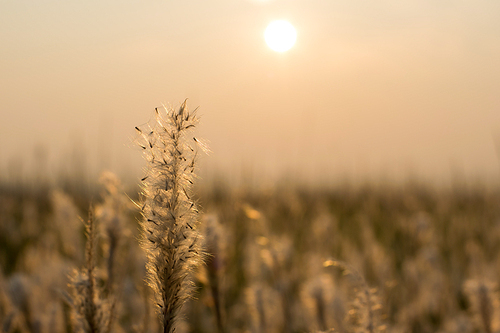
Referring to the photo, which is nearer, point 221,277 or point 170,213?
point 170,213

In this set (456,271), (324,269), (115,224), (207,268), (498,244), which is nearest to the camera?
(115,224)

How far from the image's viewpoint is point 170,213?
0.87 metres

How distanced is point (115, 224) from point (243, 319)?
6.45 feet

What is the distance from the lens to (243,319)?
3135mm

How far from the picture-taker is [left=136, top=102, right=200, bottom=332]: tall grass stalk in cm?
87

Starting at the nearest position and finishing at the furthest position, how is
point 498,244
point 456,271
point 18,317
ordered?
1. point 18,317
2. point 456,271
3. point 498,244

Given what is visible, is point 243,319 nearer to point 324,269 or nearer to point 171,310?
point 324,269

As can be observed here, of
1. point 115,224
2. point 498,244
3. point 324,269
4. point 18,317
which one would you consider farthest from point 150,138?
point 498,244

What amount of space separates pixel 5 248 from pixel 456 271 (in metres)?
5.04

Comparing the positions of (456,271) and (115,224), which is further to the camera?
(456,271)

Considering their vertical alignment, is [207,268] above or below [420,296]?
above

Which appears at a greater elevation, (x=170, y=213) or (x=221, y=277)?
(x=170, y=213)

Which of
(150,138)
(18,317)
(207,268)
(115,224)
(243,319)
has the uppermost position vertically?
(150,138)

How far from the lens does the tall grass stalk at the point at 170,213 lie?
34.3 inches
